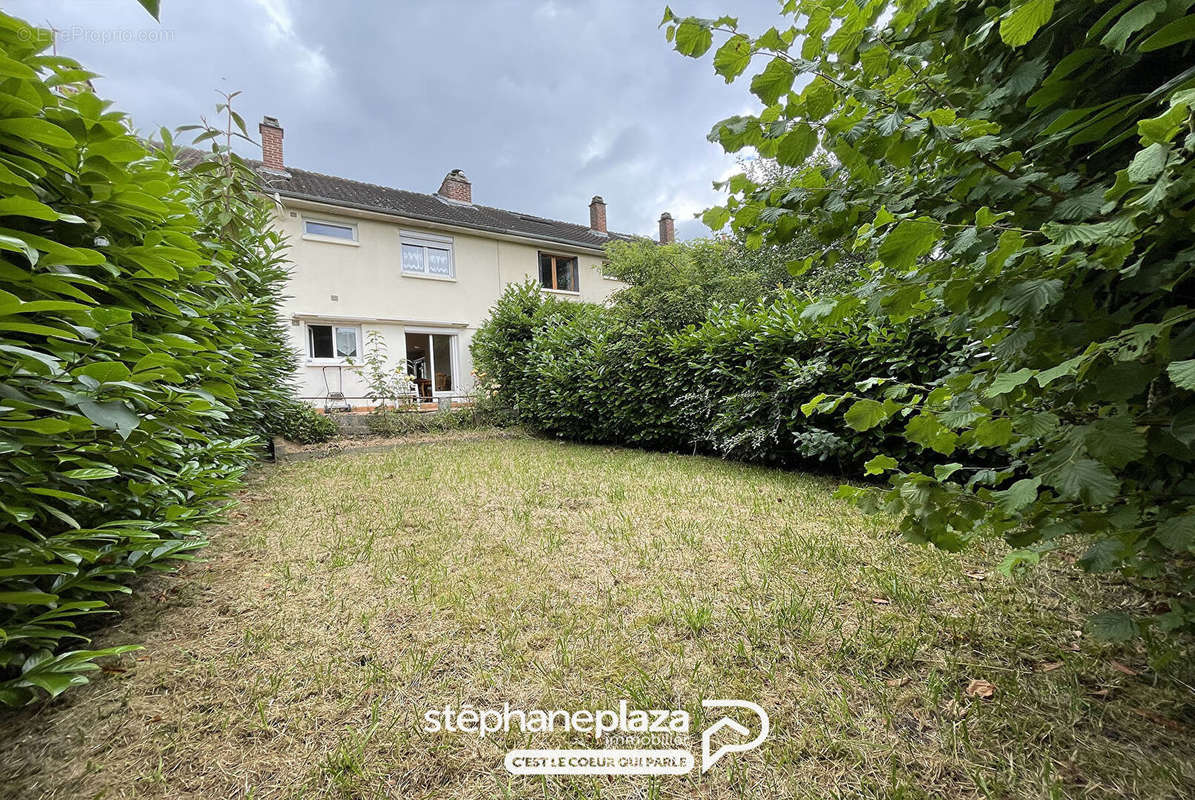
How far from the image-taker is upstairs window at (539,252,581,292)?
1540cm

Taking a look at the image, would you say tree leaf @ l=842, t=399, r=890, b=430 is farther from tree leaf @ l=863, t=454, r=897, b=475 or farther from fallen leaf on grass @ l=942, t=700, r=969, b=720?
fallen leaf on grass @ l=942, t=700, r=969, b=720

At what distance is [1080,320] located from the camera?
41.1 inches

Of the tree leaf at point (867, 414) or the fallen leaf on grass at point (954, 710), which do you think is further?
the fallen leaf on grass at point (954, 710)

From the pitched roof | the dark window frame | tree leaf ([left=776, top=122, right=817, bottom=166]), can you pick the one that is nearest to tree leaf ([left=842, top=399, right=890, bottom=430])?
tree leaf ([left=776, top=122, right=817, bottom=166])

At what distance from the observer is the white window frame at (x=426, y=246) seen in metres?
12.4

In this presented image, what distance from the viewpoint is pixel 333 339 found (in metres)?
11.4

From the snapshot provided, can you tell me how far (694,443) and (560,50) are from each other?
965cm

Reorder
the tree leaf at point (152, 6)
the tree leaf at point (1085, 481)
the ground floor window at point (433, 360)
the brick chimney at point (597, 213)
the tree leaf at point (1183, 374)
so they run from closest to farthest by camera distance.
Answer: the tree leaf at point (152, 6) < the tree leaf at point (1183, 374) < the tree leaf at point (1085, 481) < the ground floor window at point (433, 360) < the brick chimney at point (597, 213)

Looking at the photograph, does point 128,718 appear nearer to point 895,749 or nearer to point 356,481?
point 895,749

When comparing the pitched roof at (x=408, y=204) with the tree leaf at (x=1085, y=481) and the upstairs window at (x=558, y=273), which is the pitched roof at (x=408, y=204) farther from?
the tree leaf at (x=1085, y=481)

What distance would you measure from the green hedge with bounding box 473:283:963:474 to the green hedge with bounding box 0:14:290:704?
98.8 inches

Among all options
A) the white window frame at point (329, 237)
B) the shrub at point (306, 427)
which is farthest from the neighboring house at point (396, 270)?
the shrub at point (306, 427)

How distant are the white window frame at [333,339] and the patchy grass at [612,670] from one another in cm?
936

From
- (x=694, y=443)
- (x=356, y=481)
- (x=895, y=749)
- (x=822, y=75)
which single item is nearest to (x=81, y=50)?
(x=822, y=75)
